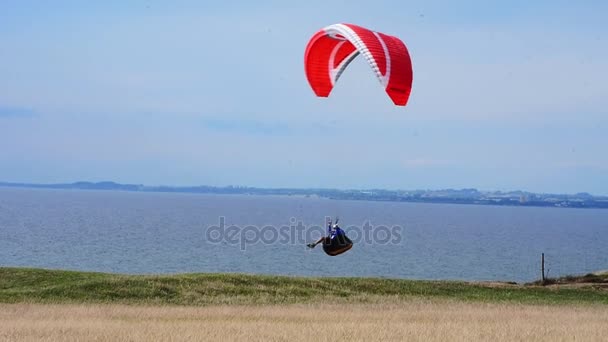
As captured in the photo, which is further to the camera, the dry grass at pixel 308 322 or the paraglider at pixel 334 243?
the paraglider at pixel 334 243

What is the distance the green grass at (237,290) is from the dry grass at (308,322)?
3.10 meters

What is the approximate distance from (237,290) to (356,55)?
50.6ft

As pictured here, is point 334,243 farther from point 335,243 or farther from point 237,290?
point 237,290

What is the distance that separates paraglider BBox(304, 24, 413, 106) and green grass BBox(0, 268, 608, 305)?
12.9 meters

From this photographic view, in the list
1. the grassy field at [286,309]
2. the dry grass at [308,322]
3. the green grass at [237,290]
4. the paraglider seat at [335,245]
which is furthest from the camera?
the green grass at [237,290]

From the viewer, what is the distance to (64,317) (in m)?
27.5

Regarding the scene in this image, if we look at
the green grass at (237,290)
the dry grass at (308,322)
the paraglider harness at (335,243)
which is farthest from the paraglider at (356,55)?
the green grass at (237,290)

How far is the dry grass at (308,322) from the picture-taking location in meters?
22.3

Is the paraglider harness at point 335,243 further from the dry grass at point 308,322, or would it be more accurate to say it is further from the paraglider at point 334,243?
the dry grass at point 308,322

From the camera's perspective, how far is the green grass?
118 feet

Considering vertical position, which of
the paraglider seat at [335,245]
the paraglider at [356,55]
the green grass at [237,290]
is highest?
the paraglider at [356,55]

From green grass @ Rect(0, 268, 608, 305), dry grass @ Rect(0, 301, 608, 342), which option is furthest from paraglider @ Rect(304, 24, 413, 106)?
green grass @ Rect(0, 268, 608, 305)

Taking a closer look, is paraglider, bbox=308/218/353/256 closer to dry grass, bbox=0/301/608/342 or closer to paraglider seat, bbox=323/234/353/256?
paraglider seat, bbox=323/234/353/256

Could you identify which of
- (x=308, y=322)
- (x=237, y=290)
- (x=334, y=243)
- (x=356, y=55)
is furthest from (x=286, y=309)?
(x=356, y=55)
